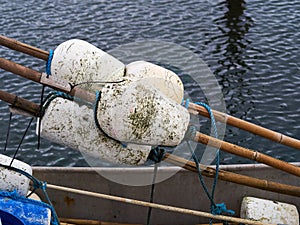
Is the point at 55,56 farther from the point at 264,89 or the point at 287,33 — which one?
the point at 287,33

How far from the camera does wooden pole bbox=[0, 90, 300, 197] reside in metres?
5.82

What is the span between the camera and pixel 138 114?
17.7 ft

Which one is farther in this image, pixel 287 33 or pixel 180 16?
pixel 180 16

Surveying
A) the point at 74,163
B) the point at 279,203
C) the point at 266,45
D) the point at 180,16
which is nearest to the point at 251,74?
the point at 266,45

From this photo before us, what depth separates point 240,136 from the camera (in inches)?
533

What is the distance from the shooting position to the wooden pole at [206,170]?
19.1 feet

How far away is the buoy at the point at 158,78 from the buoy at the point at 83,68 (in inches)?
6.7

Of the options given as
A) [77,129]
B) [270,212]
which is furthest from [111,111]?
[270,212]

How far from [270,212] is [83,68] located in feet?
13.4

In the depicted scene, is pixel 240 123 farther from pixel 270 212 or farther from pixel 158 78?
pixel 270 212

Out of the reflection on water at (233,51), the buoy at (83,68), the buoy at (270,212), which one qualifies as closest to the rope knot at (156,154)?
the buoy at (83,68)

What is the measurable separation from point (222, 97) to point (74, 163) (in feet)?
15.4

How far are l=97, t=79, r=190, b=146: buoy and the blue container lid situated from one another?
4.86 feet

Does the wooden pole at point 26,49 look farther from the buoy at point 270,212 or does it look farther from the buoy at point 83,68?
the buoy at point 270,212
